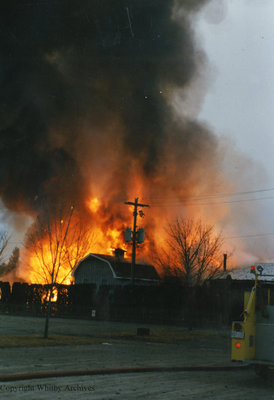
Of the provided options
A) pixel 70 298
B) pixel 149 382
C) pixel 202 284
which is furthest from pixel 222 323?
pixel 149 382

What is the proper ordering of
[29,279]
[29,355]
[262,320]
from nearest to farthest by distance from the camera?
[262,320], [29,355], [29,279]

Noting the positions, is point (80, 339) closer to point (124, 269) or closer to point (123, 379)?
→ point (123, 379)

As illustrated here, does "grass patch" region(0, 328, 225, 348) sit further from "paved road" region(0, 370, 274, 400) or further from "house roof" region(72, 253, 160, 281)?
"house roof" region(72, 253, 160, 281)

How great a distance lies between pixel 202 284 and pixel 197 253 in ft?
7.02

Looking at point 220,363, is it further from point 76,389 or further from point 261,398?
point 76,389

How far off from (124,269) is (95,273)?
3.02m

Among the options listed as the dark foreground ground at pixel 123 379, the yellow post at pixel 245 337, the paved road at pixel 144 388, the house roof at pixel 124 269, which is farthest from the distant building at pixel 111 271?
the yellow post at pixel 245 337

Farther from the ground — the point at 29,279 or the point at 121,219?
the point at 121,219

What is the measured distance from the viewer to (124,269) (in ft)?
150

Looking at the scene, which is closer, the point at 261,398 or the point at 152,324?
the point at 261,398

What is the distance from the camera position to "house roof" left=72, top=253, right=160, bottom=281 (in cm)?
4462

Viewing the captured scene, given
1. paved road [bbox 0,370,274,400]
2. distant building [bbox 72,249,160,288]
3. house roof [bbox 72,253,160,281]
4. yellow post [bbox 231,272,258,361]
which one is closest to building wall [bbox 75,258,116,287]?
distant building [bbox 72,249,160,288]

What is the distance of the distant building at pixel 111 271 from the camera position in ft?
147

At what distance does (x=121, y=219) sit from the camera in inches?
1956
